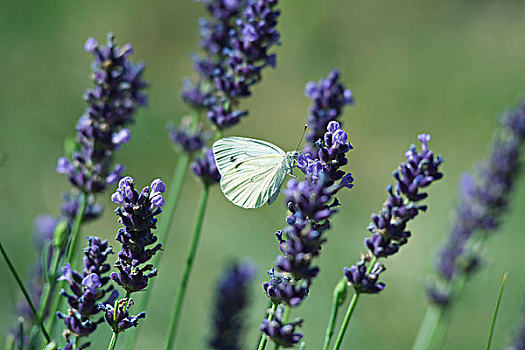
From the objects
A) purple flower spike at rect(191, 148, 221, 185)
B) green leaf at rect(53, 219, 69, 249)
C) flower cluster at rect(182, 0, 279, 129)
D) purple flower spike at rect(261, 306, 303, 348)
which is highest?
flower cluster at rect(182, 0, 279, 129)

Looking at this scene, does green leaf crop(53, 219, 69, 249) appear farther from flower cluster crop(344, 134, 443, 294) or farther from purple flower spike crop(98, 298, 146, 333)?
flower cluster crop(344, 134, 443, 294)

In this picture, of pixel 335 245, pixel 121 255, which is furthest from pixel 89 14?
pixel 121 255

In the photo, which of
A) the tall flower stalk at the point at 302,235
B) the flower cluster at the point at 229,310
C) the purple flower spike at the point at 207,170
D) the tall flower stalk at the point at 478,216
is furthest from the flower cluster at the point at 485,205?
the tall flower stalk at the point at 302,235

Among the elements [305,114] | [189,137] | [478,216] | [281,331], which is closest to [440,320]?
[478,216]

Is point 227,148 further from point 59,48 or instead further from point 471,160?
point 59,48

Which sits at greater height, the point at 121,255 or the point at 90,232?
the point at 90,232

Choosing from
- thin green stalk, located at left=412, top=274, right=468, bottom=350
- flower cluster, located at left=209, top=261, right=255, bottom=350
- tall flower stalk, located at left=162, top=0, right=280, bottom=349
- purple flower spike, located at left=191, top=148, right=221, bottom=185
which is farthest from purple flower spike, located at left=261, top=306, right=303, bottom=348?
thin green stalk, located at left=412, top=274, right=468, bottom=350
